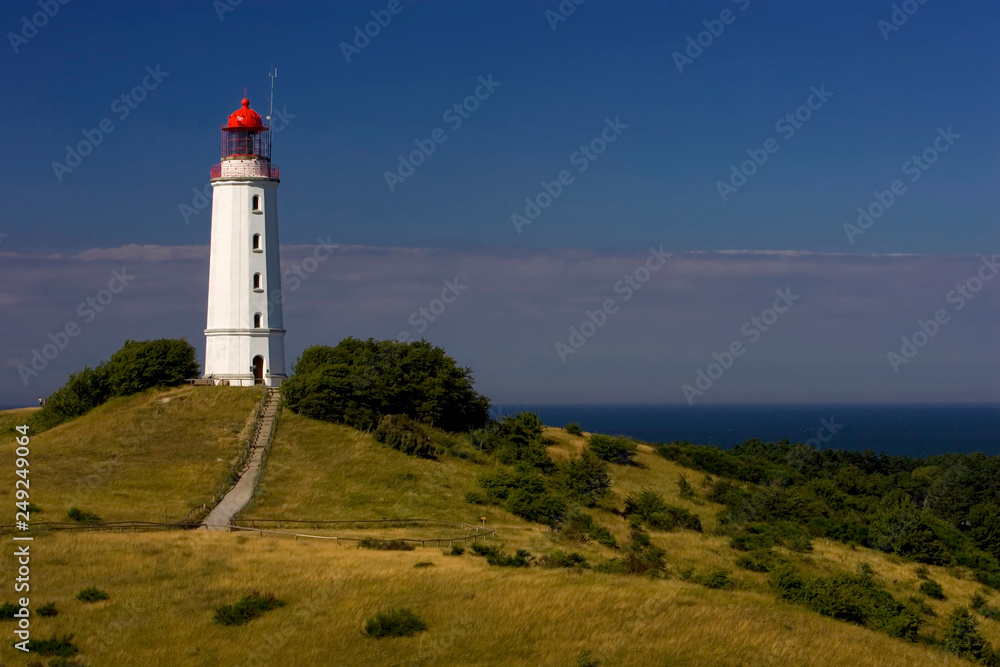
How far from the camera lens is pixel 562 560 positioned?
33.4m

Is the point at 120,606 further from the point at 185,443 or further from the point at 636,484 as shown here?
the point at 636,484

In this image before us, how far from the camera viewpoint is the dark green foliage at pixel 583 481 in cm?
4722

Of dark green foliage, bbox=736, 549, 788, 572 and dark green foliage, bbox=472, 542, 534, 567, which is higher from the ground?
dark green foliage, bbox=472, 542, 534, 567

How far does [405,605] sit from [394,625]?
1785 mm

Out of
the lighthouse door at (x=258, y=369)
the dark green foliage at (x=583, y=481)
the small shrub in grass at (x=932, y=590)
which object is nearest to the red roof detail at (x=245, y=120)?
the lighthouse door at (x=258, y=369)

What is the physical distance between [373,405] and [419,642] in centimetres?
2995

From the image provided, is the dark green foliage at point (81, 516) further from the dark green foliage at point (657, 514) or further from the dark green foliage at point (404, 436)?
the dark green foliage at point (657, 514)

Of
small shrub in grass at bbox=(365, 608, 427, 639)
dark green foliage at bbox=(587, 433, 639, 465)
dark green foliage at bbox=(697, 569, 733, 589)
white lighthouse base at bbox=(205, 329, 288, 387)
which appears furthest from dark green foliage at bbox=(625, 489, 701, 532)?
white lighthouse base at bbox=(205, 329, 288, 387)

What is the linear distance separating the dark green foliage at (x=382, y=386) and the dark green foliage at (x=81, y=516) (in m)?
16.7

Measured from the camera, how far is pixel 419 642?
2478 cm

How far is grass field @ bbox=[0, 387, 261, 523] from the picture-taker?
39.8 meters

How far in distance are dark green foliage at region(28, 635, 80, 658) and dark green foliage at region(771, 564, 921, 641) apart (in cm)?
2249

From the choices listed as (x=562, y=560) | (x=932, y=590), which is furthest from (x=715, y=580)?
(x=932, y=590)

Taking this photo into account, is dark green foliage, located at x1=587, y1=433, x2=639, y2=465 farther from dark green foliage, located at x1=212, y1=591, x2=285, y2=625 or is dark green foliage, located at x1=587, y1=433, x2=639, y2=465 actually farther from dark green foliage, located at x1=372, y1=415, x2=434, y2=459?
dark green foliage, located at x1=212, y1=591, x2=285, y2=625
